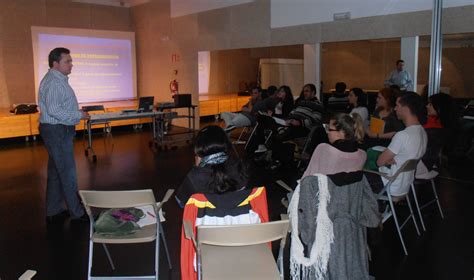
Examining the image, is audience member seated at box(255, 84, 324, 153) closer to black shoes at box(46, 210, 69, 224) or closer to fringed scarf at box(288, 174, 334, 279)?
black shoes at box(46, 210, 69, 224)

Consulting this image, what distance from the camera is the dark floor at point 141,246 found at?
3199 millimetres

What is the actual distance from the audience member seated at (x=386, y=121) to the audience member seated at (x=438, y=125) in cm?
32

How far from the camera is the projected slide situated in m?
10.0

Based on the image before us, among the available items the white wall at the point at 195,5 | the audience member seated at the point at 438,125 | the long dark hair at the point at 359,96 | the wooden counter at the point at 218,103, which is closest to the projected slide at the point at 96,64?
the white wall at the point at 195,5

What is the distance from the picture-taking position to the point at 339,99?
7.25m

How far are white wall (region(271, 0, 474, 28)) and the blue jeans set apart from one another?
460 cm

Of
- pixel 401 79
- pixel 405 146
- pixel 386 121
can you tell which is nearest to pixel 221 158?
pixel 405 146

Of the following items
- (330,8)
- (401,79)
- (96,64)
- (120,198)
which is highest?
(330,8)

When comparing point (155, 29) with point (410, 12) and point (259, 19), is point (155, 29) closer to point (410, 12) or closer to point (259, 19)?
point (259, 19)

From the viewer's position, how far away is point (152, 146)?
8430 mm

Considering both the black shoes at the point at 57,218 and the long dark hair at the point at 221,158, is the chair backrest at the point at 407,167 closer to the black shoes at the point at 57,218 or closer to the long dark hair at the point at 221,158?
the long dark hair at the point at 221,158

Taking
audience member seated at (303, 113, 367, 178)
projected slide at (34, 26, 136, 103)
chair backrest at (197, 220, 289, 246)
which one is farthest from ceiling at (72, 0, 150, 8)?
chair backrest at (197, 220, 289, 246)

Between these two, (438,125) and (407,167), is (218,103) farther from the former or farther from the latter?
(407,167)

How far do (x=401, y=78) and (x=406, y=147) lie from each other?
3.13 meters
